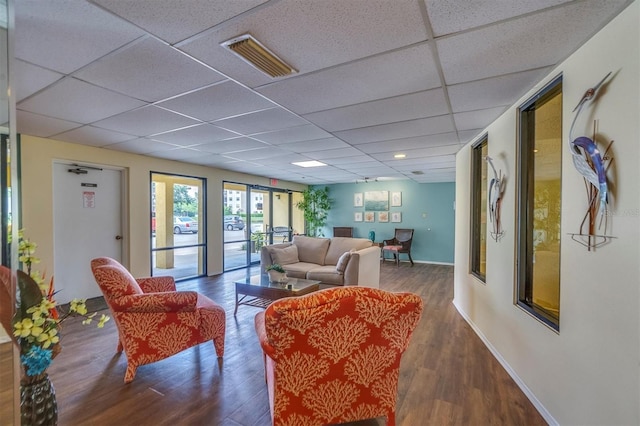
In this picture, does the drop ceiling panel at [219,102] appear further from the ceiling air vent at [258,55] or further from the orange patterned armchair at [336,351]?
the orange patterned armchair at [336,351]

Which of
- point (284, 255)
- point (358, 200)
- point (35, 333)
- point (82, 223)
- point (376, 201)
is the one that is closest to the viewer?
point (35, 333)

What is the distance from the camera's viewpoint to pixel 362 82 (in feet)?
6.98

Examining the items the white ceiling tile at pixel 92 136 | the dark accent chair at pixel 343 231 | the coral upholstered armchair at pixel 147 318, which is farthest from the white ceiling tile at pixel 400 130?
the dark accent chair at pixel 343 231

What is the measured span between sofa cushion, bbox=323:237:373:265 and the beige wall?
8.75 ft

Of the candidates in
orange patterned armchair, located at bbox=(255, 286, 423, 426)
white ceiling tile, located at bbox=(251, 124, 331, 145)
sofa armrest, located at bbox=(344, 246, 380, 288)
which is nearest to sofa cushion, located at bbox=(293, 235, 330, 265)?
sofa armrest, located at bbox=(344, 246, 380, 288)

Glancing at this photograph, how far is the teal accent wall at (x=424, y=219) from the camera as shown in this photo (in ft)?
26.1

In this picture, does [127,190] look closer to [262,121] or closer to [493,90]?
[262,121]

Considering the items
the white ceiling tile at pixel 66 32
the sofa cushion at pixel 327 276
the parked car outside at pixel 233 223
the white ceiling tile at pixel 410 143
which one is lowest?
the sofa cushion at pixel 327 276

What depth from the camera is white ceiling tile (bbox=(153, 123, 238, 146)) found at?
10.9 ft

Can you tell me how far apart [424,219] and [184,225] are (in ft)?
20.3

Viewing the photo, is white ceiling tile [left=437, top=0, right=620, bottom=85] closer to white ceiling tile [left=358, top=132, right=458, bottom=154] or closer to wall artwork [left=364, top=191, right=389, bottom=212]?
white ceiling tile [left=358, top=132, right=458, bottom=154]

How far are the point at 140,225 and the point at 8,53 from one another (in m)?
3.92

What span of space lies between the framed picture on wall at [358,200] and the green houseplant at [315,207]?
84 cm

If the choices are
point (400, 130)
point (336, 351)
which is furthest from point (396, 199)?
point (336, 351)
